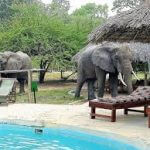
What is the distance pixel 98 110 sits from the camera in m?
14.1

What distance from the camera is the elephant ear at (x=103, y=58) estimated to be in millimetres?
16250

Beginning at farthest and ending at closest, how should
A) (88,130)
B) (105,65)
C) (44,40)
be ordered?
(44,40)
(105,65)
(88,130)

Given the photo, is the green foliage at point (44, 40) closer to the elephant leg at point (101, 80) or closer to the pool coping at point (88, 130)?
the elephant leg at point (101, 80)

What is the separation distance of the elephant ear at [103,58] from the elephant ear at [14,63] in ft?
17.5

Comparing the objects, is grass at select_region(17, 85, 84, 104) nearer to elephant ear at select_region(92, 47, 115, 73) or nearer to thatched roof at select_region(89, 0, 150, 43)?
elephant ear at select_region(92, 47, 115, 73)

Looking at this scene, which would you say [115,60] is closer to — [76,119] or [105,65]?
[105,65]

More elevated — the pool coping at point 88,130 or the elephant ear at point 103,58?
the elephant ear at point 103,58

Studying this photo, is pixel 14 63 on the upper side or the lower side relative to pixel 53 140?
upper

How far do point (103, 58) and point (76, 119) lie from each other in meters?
4.34

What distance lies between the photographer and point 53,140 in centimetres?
1069

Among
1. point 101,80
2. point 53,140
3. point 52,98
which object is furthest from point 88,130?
point 52,98

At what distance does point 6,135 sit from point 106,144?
275 centimetres

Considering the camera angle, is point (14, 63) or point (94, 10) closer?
point (14, 63)

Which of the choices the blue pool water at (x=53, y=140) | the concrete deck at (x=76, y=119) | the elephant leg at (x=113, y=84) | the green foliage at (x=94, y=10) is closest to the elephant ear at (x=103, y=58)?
the elephant leg at (x=113, y=84)
